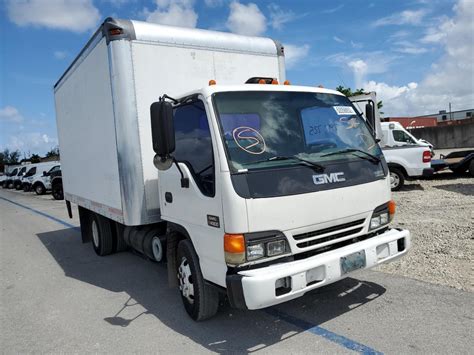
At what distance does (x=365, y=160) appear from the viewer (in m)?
3.94

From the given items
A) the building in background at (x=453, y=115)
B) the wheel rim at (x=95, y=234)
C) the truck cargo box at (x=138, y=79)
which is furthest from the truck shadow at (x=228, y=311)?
the building in background at (x=453, y=115)

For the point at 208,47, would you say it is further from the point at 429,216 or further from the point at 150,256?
the point at 429,216

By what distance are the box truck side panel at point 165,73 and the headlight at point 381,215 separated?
8.02ft

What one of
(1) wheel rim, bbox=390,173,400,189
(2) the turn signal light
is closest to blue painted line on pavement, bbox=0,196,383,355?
(2) the turn signal light

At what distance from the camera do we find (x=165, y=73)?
490 cm

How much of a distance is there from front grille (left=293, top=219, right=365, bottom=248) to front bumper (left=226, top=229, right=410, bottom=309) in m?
0.12

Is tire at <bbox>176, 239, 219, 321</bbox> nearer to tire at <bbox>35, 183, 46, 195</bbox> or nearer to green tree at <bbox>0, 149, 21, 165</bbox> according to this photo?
tire at <bbox>35, 183, 46, 195</bbox>

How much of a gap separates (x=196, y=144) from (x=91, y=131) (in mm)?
2905

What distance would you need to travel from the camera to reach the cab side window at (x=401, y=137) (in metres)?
12.9

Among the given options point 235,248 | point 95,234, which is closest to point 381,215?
point 235,248

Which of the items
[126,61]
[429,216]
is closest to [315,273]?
[126,61]

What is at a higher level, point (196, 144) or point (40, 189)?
point (196, 144)

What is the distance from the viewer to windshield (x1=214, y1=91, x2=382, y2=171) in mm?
3447

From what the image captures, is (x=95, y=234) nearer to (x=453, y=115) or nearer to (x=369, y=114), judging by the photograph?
(x=369, y=114)
